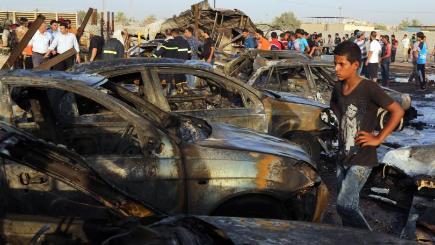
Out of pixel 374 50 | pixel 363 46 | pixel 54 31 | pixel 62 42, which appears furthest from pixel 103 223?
pixel 363 46

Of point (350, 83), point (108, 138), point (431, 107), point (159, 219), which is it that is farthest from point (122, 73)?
point (431, 107)

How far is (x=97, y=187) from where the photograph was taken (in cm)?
292

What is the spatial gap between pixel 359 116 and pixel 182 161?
131 centimetres

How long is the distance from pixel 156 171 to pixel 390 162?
102 inches

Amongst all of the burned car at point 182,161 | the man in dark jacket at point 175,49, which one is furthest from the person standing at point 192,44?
the burned car at point 182,161

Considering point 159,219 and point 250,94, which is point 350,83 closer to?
point 159,219

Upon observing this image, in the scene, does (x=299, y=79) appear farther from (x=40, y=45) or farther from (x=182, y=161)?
(x=40, y=45)

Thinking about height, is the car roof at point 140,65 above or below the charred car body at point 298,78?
above

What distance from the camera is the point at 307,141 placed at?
6859 millimetres

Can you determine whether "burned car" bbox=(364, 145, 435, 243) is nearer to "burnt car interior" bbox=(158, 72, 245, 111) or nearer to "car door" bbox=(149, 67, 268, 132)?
"car door" bbox=(149, 67, 268, 132)

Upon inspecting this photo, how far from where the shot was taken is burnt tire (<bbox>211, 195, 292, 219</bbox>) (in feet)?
13.3

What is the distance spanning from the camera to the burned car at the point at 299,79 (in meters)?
8.54

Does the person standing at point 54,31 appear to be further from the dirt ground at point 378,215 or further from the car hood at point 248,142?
the car hood at point 248,142

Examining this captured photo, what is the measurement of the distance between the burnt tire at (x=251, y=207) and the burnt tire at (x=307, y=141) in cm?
272
